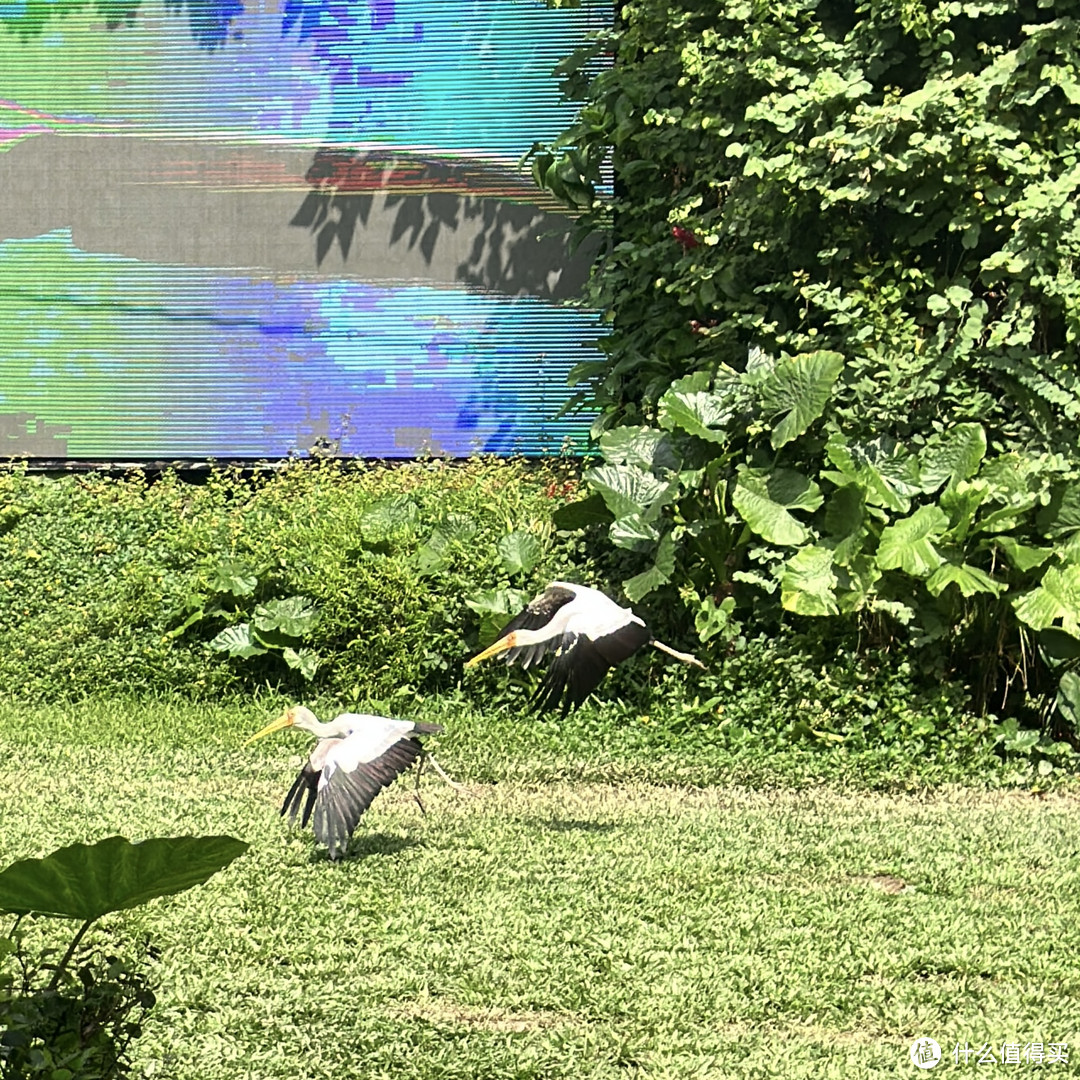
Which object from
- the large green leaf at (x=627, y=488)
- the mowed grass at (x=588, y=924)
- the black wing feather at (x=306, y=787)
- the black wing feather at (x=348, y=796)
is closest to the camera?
the mowed grass at (x=588, y=924)

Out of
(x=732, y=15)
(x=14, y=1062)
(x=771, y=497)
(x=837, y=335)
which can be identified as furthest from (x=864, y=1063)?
(x=732, y=15)

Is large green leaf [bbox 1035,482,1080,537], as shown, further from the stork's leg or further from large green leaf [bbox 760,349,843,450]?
the stork's leg

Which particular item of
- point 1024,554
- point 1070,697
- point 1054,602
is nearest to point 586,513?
point 1024,554

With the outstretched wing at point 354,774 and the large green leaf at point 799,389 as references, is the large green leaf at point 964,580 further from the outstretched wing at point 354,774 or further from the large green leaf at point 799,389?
the outstretched wing at point 354,774

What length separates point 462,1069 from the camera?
371 cm

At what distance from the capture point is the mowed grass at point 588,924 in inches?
152

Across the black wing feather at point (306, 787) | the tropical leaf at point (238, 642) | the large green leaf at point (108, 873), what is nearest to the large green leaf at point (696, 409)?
the tropical leaf at point (238, 642)

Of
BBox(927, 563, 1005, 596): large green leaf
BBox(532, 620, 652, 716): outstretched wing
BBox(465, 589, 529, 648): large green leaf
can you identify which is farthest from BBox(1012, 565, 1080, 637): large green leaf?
BBox(465, 589, 529, 648): large green leaf

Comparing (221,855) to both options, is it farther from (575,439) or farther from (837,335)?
(575,439)

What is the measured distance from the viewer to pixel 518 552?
7.89m

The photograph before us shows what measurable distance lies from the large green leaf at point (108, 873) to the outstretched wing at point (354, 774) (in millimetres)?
Result: 2919

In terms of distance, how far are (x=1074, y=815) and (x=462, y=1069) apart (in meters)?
3.53

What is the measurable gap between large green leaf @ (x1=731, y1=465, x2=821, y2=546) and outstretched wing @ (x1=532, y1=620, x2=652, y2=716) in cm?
147

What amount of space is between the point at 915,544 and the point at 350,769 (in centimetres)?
300
